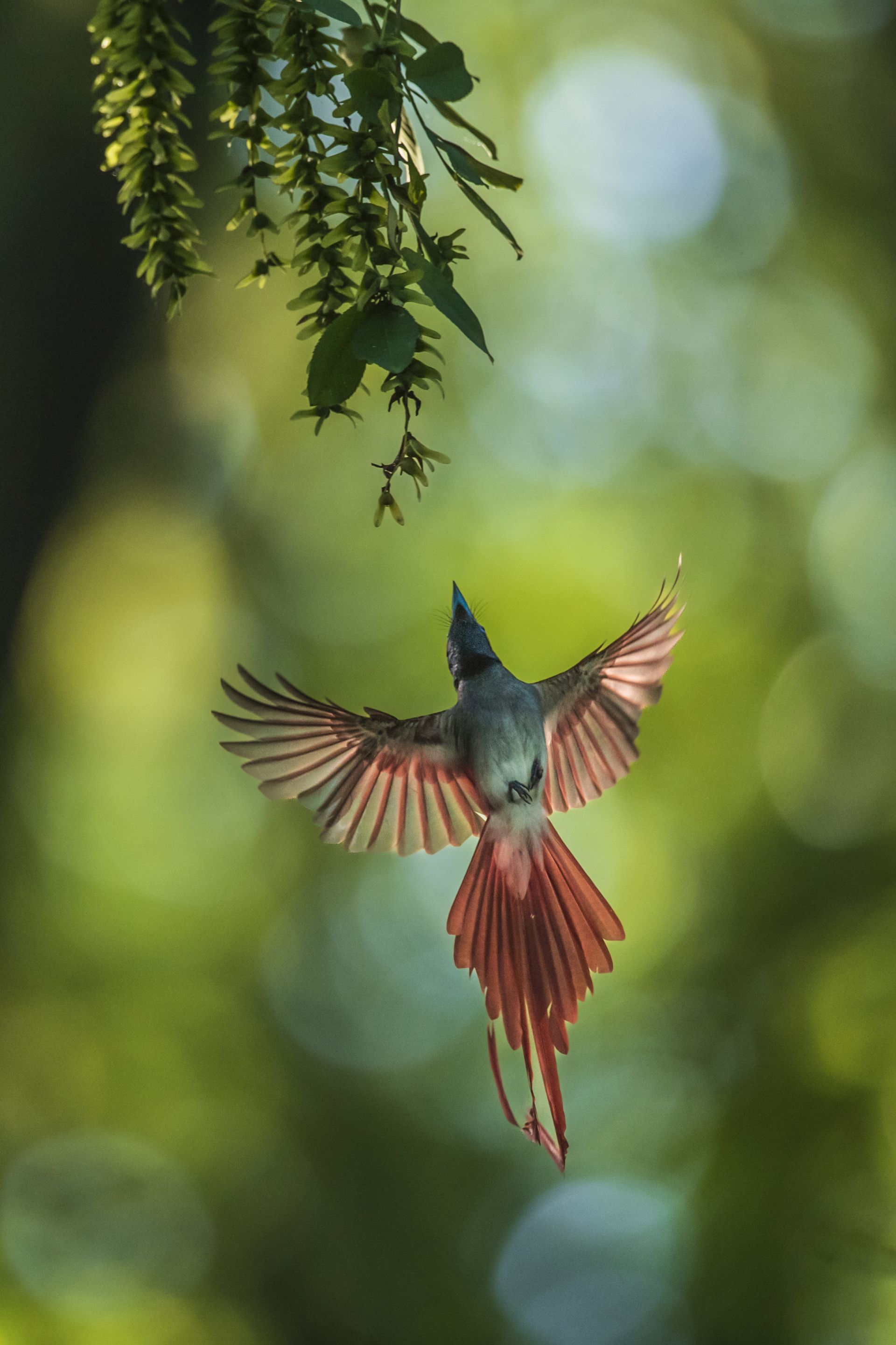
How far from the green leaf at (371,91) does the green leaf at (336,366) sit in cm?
15

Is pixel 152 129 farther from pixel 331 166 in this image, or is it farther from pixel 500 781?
pixel 500 781

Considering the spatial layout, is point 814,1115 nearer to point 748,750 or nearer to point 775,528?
point 748,750

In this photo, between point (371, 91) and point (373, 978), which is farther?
point (373, 978)

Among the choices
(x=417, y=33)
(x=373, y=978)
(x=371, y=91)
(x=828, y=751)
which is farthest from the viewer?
(x=373, y=978)

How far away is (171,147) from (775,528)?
5.37 meters

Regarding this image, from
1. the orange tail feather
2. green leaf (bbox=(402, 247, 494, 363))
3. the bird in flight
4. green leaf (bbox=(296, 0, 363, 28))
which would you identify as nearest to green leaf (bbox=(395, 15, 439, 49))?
green leaf (bbox=(296, 0, 363, 28))

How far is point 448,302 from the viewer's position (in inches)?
34.1

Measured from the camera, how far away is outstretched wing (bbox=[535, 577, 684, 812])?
162cm

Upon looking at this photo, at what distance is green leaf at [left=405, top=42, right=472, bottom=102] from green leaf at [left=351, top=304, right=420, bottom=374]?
0.18 metres

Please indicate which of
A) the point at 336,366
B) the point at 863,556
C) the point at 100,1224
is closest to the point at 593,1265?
the point at 100,1224

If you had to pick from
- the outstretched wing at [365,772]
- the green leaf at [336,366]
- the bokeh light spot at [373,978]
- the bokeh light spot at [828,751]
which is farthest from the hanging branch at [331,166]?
the bokeh light spot at [828,751]

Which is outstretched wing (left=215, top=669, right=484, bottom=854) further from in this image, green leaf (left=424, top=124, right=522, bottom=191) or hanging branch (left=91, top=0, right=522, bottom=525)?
green leaf (left=424, top=124, right=522, bottom=191)

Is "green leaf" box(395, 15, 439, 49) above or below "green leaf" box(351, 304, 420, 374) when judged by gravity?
above

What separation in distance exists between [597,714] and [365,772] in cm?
41
